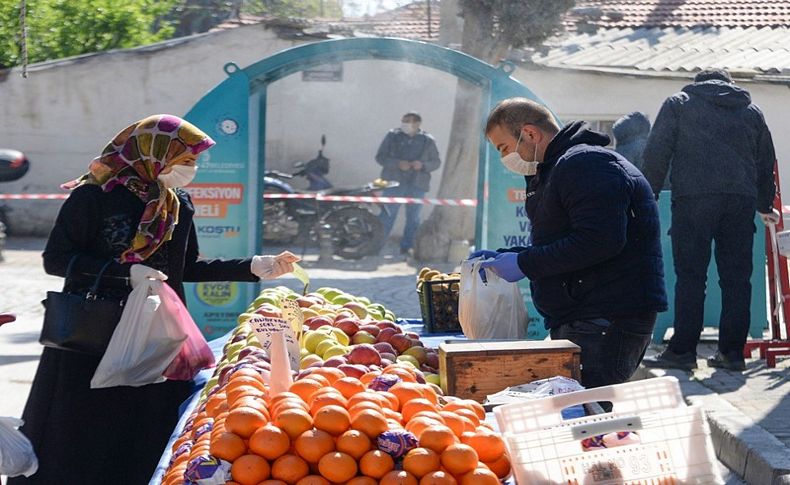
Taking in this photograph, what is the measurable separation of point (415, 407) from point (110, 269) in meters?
1.74

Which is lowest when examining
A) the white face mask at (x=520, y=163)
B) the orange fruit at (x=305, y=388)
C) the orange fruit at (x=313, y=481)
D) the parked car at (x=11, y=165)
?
the parked car at (x=11, y=165)

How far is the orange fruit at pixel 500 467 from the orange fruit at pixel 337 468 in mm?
393

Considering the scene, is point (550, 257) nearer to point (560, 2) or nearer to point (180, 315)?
point (180, 315)

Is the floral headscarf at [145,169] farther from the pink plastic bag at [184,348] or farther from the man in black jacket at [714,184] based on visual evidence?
the man in black jacket at [714,184]

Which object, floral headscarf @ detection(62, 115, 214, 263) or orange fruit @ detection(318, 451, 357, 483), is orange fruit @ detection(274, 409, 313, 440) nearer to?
orange fruit @ detection(318, 451, 357, 483)

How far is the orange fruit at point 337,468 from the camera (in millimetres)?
2871

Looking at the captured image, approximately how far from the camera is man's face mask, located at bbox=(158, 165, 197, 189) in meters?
4.59

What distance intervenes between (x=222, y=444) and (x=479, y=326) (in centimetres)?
221

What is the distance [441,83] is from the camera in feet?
62.5

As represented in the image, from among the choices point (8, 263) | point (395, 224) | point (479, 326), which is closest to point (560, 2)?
point (395, 224)

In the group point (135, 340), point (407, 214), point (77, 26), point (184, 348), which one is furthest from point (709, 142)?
point (77, 26)

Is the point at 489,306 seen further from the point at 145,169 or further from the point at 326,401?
the point at 326,401

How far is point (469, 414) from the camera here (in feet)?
10.6

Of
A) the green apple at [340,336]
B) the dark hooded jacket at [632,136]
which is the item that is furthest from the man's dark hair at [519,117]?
the dark hooded jacket at [632,136]
